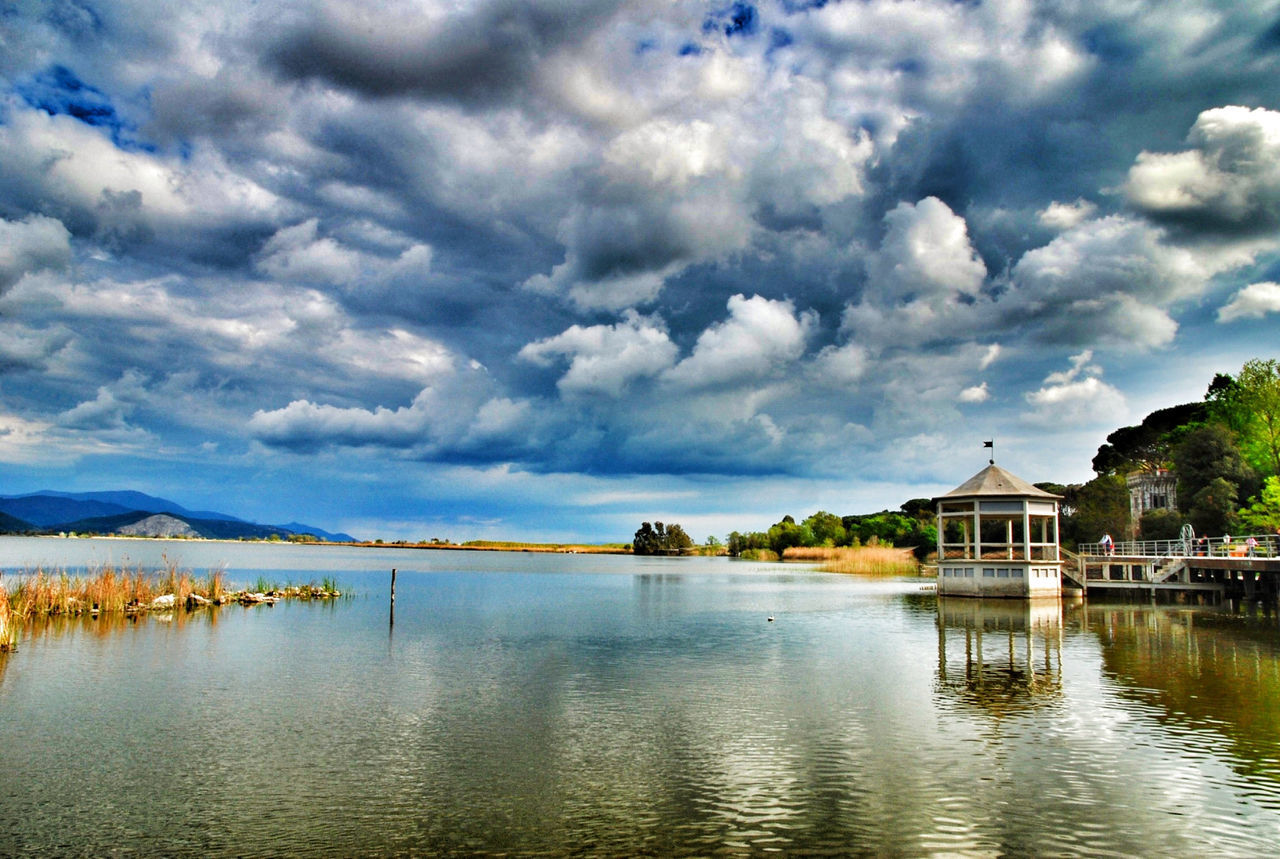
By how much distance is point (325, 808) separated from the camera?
11477mm

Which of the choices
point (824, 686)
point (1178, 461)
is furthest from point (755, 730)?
point (1178, 461)

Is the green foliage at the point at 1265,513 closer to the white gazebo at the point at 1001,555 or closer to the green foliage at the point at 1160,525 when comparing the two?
the green foliage at the point at 1160,525

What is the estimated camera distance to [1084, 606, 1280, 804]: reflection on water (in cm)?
1591

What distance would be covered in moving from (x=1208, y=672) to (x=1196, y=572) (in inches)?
1580

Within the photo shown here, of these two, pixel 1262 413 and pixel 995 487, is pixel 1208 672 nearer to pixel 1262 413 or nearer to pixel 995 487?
pixel 995 487

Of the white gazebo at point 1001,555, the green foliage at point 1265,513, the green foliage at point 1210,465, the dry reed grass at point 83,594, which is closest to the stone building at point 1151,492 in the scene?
the green foliage at point 1210,465

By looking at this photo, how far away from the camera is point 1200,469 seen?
209ft

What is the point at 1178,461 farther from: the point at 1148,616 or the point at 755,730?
the point at 755,730

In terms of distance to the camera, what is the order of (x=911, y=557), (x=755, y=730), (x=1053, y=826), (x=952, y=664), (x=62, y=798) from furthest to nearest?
(x=911, y=557) < (x=952, y=664) < (x=755, y=730) < (x=62, y=798) < (x=1053, y=826)

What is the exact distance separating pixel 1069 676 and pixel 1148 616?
22.4 metres

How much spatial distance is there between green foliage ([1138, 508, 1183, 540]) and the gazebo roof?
26.0 metres

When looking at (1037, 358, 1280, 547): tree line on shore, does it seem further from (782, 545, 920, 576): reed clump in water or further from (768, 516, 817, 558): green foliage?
(768, 516, 817, 558): green foliage

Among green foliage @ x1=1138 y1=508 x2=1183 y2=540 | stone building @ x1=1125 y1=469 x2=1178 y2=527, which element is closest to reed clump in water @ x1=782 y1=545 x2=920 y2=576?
stone building @ x1=1125 y1=469 x2=1178 y2=527

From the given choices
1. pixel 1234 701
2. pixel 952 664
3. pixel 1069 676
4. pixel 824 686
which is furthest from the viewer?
pixel 952 664
